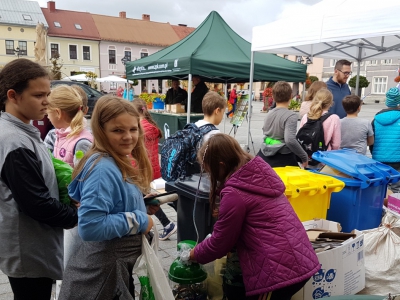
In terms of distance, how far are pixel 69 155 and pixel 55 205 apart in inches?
33.2

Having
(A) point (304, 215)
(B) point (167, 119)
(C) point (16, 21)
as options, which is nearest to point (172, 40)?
(C) point (16, 21)

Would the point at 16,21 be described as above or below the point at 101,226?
above

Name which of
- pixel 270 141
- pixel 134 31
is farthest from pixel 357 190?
pixel 134 31

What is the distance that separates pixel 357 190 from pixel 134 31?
5381cm

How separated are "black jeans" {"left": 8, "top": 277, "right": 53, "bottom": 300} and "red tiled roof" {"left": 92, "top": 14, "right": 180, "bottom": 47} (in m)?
51.0

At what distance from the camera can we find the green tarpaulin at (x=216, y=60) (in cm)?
766

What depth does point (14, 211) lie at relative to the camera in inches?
67.0

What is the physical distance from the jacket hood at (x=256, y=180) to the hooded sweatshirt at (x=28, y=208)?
0.86 m

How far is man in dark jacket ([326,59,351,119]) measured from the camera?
5.14 m

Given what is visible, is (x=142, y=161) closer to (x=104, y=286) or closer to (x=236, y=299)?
(x=104, y=286)

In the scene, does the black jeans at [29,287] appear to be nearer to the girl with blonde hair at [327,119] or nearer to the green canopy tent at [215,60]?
the girl with blonde hair at [327,119]

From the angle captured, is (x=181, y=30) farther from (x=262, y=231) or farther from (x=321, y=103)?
(x=262, y=231)

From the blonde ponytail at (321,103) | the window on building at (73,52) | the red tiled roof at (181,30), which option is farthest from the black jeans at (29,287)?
the red tiled roof at (181,30)

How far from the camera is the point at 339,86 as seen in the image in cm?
529
